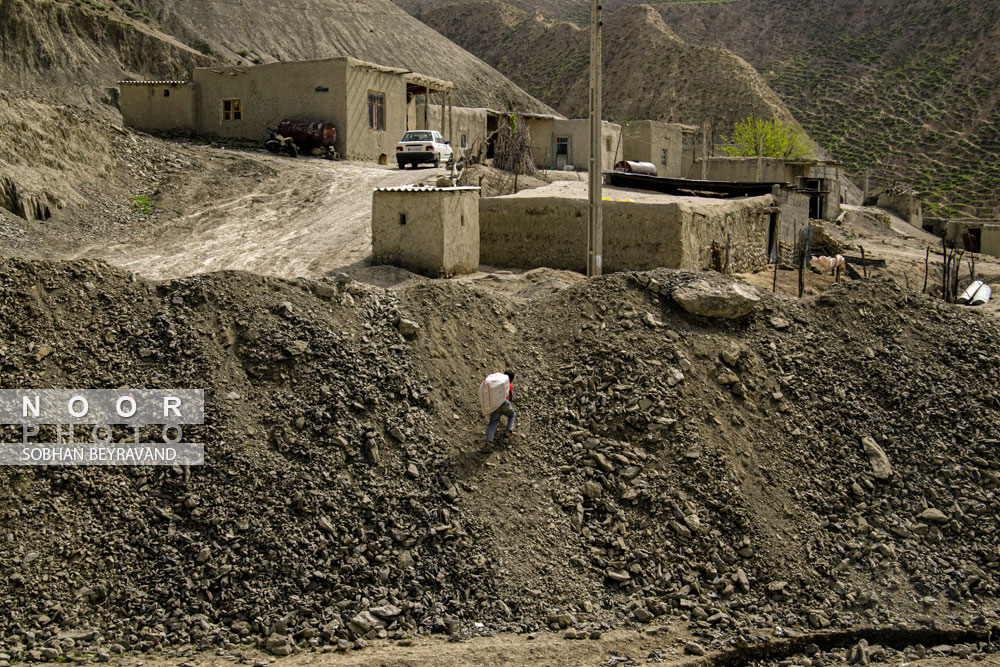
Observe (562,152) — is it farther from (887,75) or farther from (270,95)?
(887,75)

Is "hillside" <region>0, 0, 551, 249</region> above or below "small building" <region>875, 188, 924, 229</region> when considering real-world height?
above

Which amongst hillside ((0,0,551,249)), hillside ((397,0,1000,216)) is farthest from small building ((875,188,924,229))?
hillside ((0,0,551,249))

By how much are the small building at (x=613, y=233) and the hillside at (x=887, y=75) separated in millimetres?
29524

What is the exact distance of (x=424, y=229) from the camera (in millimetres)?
13859

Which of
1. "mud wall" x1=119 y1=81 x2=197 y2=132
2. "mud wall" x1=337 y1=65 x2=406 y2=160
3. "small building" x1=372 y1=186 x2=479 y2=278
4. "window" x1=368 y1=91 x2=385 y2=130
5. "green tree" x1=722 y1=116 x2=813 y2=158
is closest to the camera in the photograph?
"small building" x1=372 y1=186 x2=479 y2=278

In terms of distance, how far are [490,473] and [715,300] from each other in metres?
3.51

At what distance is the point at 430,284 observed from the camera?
34.4 feet

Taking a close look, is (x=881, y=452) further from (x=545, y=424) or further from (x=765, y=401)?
(x=545, y=424)

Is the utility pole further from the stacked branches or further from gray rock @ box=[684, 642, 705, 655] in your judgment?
the stacked branches

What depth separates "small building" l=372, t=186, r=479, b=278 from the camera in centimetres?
1376

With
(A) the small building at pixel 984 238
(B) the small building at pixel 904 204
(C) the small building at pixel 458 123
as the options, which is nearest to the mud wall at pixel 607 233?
(C) the small building at pixel 458 123

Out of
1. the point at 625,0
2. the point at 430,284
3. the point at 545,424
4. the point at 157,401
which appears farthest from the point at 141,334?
the point at 625,0

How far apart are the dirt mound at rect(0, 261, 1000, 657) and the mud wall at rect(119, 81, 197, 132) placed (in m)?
16.9

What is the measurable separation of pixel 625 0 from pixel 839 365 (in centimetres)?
8171
